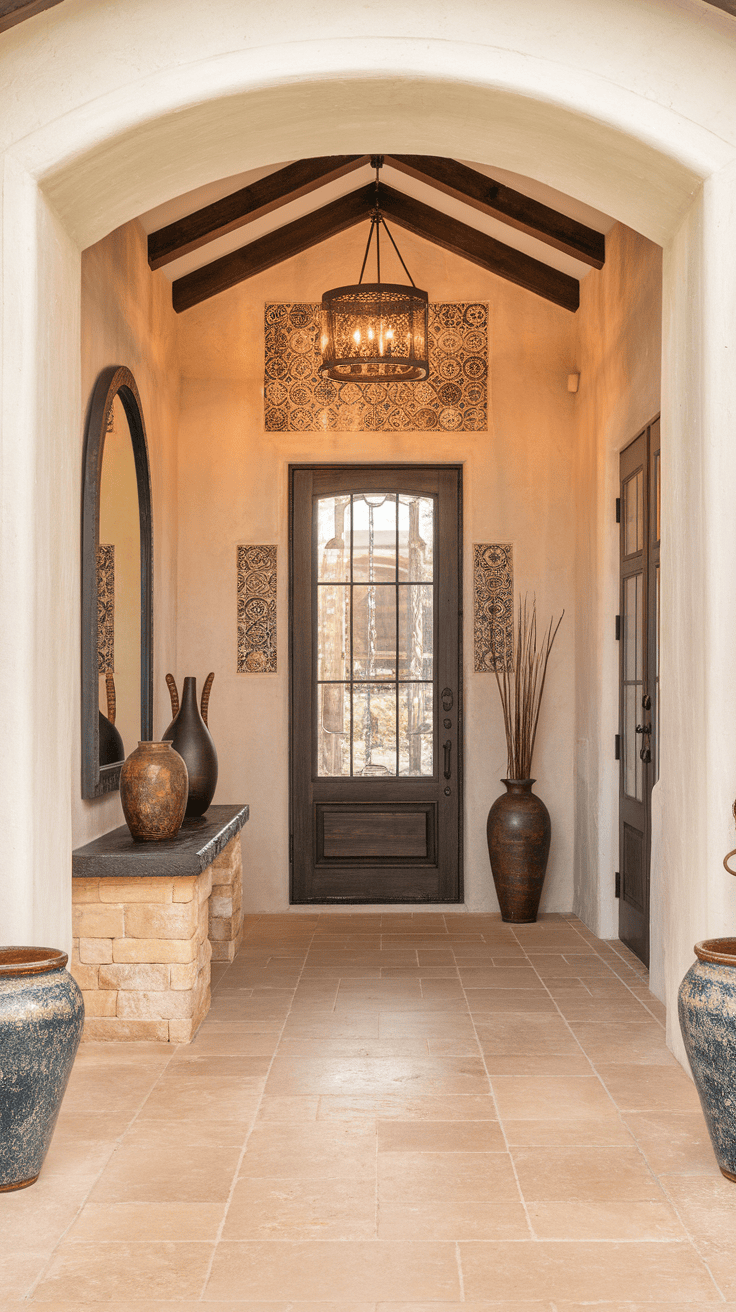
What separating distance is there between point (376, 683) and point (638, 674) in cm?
178

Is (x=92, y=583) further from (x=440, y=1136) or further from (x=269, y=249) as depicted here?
(x=269, y=249)

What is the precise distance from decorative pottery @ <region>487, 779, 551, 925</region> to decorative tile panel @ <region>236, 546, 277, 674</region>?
1.55 m

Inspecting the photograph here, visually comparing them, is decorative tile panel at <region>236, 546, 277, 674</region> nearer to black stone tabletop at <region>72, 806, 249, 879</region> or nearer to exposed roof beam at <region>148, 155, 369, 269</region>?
exposed roof beam at <region>148, 155, 369, 269</region>

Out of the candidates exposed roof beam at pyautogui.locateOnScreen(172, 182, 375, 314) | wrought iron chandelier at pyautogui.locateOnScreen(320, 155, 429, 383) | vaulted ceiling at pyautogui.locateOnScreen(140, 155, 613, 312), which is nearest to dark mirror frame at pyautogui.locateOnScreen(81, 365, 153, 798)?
wrought iron chandelier at pyautogui.locateOnScreen(320, 155, 429, 383)

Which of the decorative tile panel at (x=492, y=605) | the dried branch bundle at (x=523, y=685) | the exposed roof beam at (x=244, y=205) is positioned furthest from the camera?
the decorative tile panel at (x=492, y=605)

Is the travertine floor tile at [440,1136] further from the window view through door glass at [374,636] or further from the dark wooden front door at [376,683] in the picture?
the window view through door glass at [374,636]

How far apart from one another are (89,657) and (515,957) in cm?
246

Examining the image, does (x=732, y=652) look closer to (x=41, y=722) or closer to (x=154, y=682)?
(x=41, y=722)

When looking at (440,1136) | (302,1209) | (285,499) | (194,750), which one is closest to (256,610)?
(285,499)

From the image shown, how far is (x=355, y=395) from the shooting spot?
6.71 metres

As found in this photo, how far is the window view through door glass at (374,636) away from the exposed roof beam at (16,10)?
3.79 m

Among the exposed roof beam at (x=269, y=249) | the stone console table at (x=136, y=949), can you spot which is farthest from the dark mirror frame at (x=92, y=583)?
the exposed roof beam at (x=269, y=249)

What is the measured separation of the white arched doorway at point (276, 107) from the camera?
3377 millimetres

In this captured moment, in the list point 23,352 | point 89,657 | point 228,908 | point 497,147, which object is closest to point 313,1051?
point 228,908
